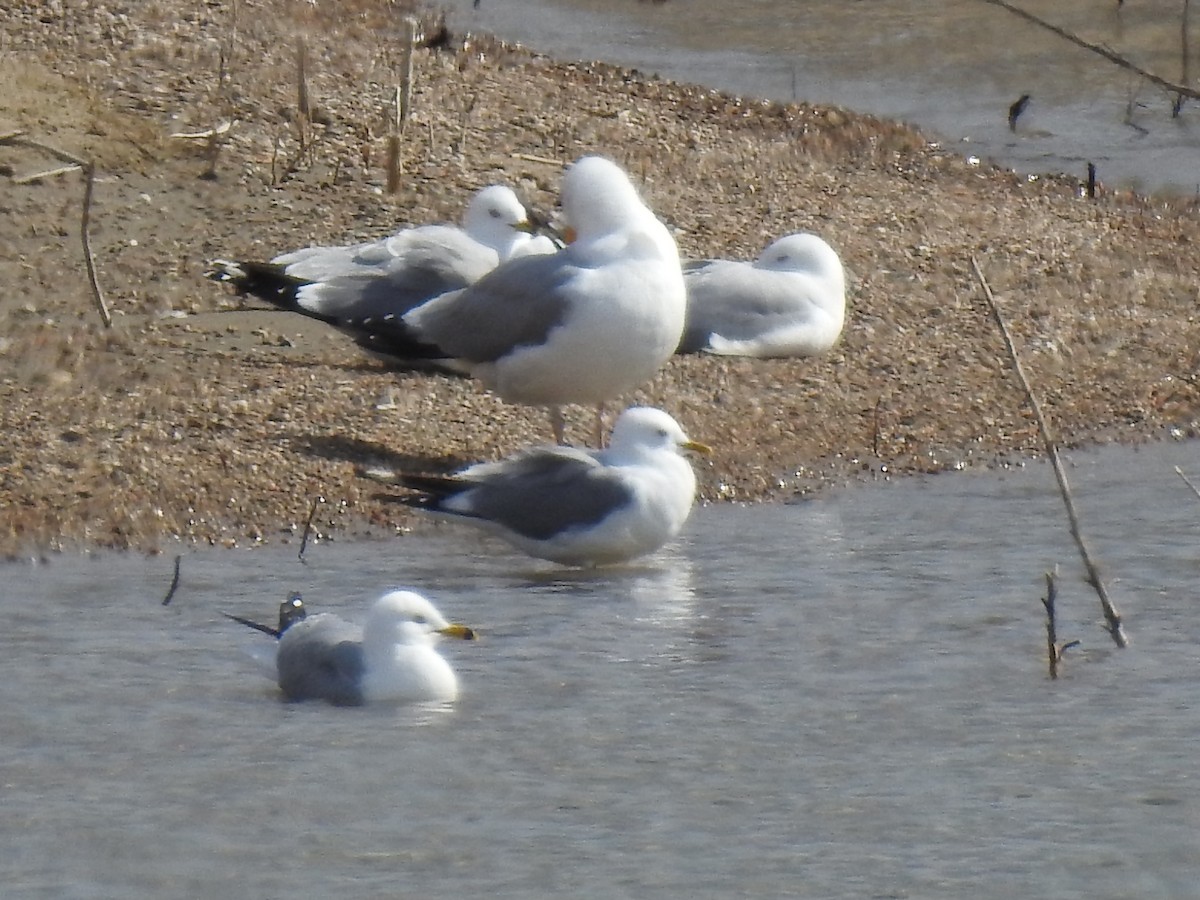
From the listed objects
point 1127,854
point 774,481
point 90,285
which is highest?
point 90,285

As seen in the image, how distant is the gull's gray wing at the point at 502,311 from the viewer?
911 cm

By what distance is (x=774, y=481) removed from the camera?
30.5 ft

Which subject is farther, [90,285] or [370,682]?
[90,285]

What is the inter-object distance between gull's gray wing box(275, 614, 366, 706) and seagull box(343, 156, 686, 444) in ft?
8.85

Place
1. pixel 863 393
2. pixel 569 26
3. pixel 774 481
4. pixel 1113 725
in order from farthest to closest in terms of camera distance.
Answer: pixel 569 26 < pixel 863 393 < pixel 774 481 < pixel 1113 725

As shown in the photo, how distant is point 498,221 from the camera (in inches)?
432

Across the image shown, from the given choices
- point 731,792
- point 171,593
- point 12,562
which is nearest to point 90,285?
point 12,562

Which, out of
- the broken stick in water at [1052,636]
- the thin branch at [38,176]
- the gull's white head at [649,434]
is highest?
the thin branch at [38,176]

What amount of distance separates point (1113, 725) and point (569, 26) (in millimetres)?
15944

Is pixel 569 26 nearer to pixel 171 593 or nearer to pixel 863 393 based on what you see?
pixel 863 393

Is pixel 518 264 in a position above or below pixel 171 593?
above

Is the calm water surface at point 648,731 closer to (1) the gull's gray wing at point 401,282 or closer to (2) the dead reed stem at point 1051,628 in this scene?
(2) the dead reed stem at point 1051,628

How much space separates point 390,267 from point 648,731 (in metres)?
4.89

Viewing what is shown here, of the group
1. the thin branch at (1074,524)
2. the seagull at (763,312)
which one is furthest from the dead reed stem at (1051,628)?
the seagull at (763,312)
